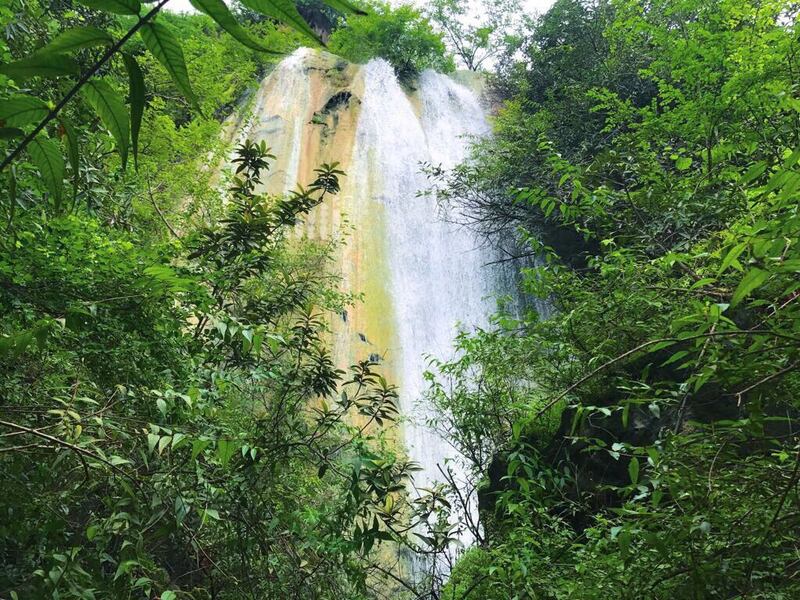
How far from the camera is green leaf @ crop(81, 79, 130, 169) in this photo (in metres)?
0.51

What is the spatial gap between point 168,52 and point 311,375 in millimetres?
2704

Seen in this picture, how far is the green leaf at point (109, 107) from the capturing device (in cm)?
51

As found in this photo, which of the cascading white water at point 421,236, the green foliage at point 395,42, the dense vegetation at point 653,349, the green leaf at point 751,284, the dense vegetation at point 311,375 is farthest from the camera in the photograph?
the green foliage at point 395,42

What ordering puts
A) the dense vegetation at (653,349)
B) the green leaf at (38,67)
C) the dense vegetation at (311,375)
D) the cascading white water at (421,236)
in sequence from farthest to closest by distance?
the cascading white water at (421,236) → the dense vegetation at (653,349) → the dense vegetation at (311,375) → the green leaf at (38,67)

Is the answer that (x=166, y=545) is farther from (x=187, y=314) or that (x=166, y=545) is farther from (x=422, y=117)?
(x=422, y=117)

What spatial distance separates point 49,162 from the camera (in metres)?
0.57

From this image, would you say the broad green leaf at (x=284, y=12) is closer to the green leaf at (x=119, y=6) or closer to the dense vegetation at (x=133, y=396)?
the dense vegetation at (x=133, y=396)

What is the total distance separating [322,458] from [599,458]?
11.1 ft

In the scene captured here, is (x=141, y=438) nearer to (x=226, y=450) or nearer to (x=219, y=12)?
(x=226, y=450)

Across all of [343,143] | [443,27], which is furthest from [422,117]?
[443,27]

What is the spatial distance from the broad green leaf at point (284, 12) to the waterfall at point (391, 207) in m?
7.68

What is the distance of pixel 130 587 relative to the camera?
1632mm

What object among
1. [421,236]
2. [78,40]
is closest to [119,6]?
[78,40]

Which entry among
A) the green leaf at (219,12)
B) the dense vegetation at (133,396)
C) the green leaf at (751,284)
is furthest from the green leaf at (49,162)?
the green leaf at (751,284)
